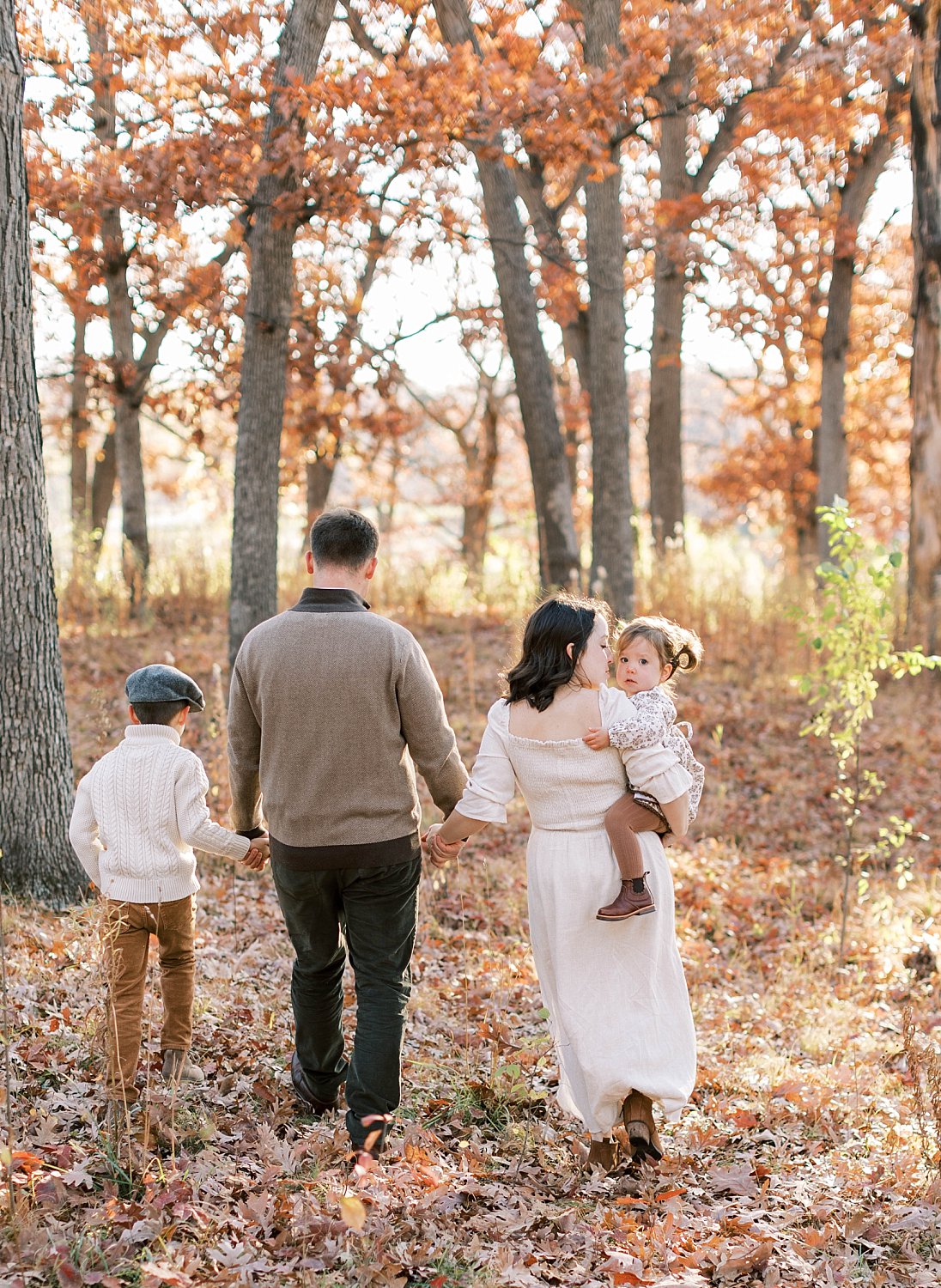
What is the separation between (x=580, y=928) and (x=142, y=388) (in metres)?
10.1

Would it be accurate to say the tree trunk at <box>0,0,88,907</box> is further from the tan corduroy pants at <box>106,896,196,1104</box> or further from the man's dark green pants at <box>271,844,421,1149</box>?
the man's dark green pants at <box>271,844,421,1149</box>

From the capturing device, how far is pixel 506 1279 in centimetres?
317

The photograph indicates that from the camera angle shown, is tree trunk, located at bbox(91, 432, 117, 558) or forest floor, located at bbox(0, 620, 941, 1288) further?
tree trunk, located at bbox(91, 432, 117, 558)

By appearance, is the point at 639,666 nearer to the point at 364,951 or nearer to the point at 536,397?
the point at 364,951

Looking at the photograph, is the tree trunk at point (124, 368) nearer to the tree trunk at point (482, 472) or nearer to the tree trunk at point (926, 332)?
the tree trunk at point (926, 332)

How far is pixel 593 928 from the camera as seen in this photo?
4.07 meters

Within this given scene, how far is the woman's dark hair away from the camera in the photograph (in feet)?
12.8

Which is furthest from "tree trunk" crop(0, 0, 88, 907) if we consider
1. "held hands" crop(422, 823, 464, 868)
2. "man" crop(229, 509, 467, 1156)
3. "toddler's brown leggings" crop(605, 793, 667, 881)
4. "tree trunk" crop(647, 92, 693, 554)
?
"tree trunk" crop(647, 92, 693, 554)

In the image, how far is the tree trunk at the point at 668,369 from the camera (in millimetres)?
14523

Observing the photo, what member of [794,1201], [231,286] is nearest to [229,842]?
[794,1201]

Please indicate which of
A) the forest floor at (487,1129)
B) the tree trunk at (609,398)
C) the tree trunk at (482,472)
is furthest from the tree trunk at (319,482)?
the forest floor at (487,1129)

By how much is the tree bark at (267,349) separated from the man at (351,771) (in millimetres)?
4638

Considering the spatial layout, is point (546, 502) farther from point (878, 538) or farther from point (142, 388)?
point (878, 538)

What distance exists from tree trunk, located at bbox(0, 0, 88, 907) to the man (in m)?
2.03
